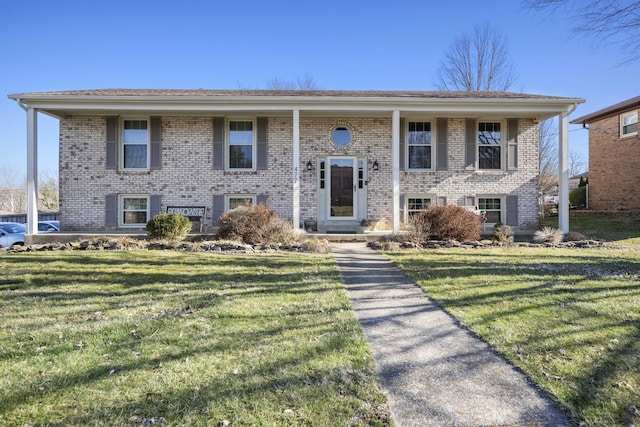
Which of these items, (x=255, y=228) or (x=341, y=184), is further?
(x=341, y=184)

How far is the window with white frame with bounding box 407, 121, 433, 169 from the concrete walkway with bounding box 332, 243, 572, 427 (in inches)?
316

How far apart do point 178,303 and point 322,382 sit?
243cm

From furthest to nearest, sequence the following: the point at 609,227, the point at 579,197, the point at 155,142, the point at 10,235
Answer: the point at 579,197 → the point at 609,227 → the point at 155,142 → the point at 10,235

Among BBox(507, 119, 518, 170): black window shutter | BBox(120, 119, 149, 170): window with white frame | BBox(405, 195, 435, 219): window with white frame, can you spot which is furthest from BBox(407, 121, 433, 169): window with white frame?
BBox(120, 119, 149, 170): window with white frame

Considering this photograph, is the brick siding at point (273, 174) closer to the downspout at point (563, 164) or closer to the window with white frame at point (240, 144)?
the window with white frame at point (240, 144)

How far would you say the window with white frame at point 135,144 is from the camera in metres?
11.6

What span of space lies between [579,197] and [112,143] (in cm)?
2019

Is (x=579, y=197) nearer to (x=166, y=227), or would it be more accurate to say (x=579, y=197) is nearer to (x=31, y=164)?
(x=166, y=227)

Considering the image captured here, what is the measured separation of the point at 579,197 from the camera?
1825cm

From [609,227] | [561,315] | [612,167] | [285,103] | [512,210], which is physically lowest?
[561,315]

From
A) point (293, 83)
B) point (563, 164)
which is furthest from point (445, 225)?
point (293, 83)

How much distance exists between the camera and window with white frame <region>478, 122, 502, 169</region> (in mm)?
11922

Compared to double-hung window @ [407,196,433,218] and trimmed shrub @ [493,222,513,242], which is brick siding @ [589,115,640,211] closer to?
trimmed shrub @ [493,222,513,242]

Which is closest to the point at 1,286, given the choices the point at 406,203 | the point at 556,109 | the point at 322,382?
the point at 322,382
